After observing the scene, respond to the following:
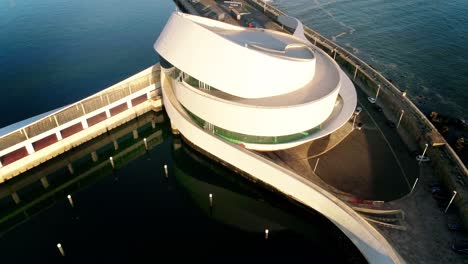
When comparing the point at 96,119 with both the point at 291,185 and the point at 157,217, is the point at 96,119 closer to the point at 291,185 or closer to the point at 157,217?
the point at 157,217

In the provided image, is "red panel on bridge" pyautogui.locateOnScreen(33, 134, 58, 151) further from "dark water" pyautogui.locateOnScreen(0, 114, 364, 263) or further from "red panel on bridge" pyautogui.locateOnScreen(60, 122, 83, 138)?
"dark water" pyautogui.locateOnScreen(0, 114, 364, 263)

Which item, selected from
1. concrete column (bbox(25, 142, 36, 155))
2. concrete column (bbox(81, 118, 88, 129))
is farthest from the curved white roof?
concrete column (bbox(25, 142, 36, 155))

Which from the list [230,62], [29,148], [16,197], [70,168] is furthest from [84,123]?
[230,62]

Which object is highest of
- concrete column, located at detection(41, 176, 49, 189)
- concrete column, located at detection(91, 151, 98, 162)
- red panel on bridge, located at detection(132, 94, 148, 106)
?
red panel on bridge, located at detection(132, 94, 148, 106)

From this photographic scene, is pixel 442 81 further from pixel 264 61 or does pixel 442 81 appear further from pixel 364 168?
pixel 264 61

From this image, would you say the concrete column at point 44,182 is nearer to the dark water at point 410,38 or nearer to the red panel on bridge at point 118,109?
the red panel on bridge at point 118,109

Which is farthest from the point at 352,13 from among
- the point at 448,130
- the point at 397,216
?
the point at 397,216

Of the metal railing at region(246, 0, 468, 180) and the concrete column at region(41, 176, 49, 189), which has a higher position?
the metal railing at region(246, 0, 468, 180)
